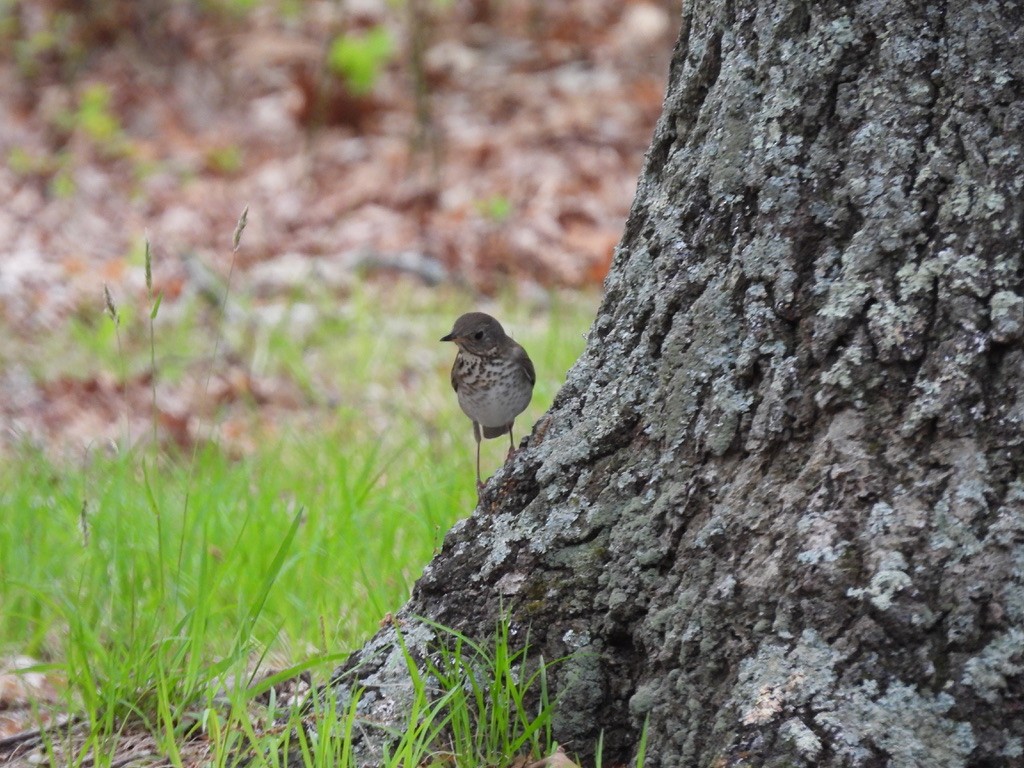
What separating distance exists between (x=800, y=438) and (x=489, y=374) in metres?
1.88

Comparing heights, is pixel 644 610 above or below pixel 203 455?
below

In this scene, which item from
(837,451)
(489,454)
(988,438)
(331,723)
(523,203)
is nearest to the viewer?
(988,438)

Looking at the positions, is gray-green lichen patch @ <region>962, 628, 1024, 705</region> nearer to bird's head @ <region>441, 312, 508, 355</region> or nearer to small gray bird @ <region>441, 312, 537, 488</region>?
small gray bird @ <region>441, 312, 537, 488</region>

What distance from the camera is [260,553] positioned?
3434 millimetres

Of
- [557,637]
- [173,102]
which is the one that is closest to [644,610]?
[557,637]

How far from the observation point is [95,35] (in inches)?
472

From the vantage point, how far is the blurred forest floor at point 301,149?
823 centimetres

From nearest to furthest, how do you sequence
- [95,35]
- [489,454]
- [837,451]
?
[837,451] → [489,454] → [95,35]

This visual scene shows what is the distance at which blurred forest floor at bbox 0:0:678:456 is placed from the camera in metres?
8.23

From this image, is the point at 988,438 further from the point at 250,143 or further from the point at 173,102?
the point at 173,102

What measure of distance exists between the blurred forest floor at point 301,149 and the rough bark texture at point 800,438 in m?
4.45

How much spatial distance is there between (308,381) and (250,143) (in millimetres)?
5310

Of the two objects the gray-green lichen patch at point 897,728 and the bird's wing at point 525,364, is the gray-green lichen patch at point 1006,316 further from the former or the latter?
the bird's wing at point 525,364

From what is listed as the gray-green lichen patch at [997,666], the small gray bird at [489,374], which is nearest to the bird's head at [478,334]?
the small gray bird at [489,374]
